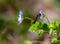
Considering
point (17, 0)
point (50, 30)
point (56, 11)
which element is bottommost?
point (50, 30)

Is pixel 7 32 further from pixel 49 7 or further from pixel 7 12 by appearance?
pixel 49 7

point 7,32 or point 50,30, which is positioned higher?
point 7,32

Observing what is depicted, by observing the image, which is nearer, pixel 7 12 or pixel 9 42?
pixel 9 42

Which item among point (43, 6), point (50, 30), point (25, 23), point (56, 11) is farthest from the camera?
point (43, 6)

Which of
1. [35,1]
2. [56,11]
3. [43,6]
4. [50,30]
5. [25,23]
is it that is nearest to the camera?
[50,30]

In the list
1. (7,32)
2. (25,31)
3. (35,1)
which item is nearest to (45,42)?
(25,31)

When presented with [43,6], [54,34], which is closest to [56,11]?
[43,6]

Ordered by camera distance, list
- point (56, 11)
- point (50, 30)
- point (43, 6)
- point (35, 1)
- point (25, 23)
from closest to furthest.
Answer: point (50, 30) < point (25, 23) < point (56, 11) < point (43, 6) < point (35, 1)

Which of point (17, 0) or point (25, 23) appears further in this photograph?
point (17, 0)

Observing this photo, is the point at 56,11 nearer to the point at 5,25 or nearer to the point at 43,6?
the point at 43,6
